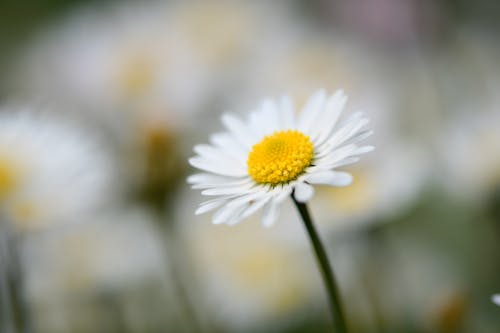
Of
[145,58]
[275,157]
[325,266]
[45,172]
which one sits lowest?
[325,266]

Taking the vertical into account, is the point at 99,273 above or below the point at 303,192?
above

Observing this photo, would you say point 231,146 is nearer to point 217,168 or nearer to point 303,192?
point 217,168

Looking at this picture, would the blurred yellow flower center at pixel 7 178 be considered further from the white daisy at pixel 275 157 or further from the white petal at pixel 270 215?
the white petal at pixel 270 215

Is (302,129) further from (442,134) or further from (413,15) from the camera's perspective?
(413,15)

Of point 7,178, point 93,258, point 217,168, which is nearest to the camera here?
point 217,168

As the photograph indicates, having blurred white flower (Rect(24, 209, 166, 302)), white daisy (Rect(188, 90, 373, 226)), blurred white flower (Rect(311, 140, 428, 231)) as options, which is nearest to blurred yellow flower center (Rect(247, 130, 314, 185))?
white daisy (Rect(188, 90, 373, 226))

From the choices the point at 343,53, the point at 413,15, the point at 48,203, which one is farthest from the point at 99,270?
the point at 413,15

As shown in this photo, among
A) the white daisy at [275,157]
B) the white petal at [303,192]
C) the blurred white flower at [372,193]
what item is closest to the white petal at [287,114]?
the white daisy at [275,157]

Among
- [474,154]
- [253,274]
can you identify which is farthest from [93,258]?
[474,154]
